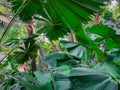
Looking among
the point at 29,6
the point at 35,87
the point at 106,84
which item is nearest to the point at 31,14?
the point at 29,6

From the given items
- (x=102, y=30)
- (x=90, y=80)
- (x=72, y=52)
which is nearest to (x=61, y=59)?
(x=72, y=52)

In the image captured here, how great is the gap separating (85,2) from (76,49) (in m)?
0.32

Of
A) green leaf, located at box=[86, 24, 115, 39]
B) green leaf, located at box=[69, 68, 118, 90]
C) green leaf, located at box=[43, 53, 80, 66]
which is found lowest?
green leaf, located at box=[43, 53, 80, 66]

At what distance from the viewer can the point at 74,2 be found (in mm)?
1404

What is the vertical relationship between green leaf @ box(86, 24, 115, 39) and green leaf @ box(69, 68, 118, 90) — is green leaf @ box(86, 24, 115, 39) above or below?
above

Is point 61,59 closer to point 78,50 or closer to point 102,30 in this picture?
point 78,50

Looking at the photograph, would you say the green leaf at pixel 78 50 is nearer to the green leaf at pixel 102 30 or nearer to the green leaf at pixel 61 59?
the green leaf at pixel 61 59

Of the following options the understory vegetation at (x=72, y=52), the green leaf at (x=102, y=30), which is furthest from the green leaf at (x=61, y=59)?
the green leaf at (x=102, y=30)

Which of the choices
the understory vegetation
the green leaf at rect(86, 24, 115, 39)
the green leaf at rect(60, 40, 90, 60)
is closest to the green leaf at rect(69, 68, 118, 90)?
the understory vegetation

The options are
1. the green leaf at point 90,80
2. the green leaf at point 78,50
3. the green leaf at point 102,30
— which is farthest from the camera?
the green leaf at point 78,50

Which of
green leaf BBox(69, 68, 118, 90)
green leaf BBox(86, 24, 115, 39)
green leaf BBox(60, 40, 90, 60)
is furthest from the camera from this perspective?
green leaf BBox(60, 40, 90, 60)

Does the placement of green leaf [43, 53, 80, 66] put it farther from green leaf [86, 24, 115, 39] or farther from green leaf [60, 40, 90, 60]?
green leaf [86, 24, 115, 39]

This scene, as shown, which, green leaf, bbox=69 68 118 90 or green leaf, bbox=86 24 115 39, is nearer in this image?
green leaf, bbox=69 68 118 90

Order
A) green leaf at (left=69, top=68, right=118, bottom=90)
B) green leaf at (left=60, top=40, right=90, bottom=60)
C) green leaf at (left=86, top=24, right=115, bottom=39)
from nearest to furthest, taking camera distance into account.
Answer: green leaf at (left=69, top=68, right=118, bottom=90), green leaf at (left=86, top=24, right=115, bottom=39), green leaf at (left=60, top=40, right=90, bottom=60)
